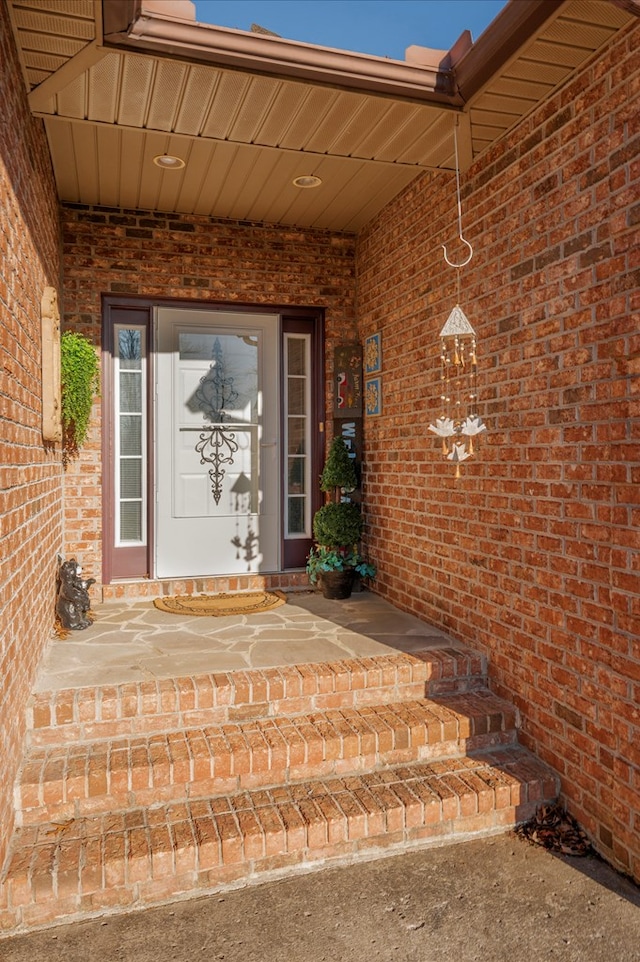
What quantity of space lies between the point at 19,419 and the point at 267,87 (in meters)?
1.62

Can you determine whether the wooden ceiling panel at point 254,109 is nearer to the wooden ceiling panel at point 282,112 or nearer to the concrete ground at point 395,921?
the wooden ceiling panel at point 282,112

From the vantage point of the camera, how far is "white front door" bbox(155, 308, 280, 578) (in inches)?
180

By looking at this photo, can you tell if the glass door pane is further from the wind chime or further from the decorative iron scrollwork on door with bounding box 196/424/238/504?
the wind chime

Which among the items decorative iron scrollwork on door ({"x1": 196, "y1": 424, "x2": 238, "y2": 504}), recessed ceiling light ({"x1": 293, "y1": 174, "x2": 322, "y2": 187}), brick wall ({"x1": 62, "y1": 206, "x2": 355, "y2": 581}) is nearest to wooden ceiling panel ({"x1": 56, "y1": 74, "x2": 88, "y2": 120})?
recessed ceiling light ({"x1": 293, "y1": 174, "x2": 322, "y2": 187})

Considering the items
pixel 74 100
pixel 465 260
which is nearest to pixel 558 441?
pixel 465 260

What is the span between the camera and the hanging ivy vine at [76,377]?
12.8 ft

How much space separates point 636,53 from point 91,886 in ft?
10.6

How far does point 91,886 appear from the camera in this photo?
2.01m

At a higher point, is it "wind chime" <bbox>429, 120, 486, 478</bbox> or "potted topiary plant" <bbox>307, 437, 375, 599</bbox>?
"wind chime" <bbox>429, 120, 486, 478</bbox>

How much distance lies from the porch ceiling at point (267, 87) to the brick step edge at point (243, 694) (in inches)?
94.0

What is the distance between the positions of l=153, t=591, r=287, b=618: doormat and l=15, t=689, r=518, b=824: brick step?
133 cm

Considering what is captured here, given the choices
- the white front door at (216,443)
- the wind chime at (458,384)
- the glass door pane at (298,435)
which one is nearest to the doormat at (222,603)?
the white front door at (216,443)

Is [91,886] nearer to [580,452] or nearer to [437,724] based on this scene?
[437,724]

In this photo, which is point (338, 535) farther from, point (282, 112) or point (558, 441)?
point (282, 112)
